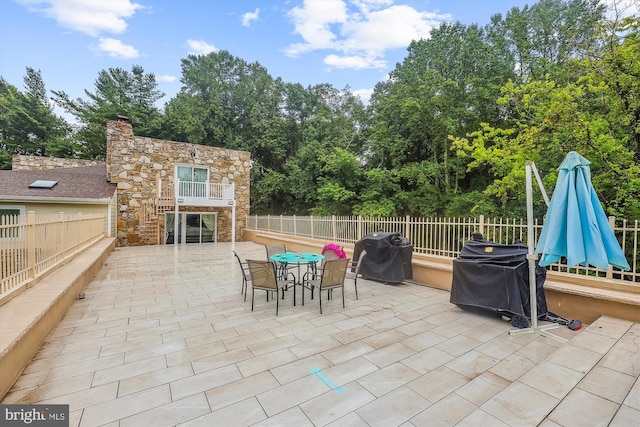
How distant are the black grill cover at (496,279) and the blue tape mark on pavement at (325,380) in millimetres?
2704

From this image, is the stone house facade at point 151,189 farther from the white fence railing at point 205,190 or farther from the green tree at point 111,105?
the green tree at point 111,105

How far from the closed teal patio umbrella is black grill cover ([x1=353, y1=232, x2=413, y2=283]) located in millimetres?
2868

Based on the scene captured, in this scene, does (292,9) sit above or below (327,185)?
above

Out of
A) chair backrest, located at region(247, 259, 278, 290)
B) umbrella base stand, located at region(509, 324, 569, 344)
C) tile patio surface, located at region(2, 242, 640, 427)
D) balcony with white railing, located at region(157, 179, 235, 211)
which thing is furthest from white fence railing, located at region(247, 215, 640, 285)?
balcony with white railing, located at region(157, 179, 235, 211)

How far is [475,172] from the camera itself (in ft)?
50.5

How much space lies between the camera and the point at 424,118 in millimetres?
14977

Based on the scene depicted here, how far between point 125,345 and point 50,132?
26.4 meters

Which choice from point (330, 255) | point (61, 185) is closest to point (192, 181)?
point (61, 185)

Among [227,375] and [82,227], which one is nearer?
[227,375]

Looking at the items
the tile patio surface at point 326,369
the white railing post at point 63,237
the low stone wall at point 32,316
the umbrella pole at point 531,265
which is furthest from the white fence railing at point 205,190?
the umbrella pole at point 531,265

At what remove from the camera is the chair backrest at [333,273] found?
430 cm

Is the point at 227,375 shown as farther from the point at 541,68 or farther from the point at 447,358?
the point at 541,68

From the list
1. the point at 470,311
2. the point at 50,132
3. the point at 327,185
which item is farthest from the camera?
the point at 50,132

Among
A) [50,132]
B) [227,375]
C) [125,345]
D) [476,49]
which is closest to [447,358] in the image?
[227,375]
